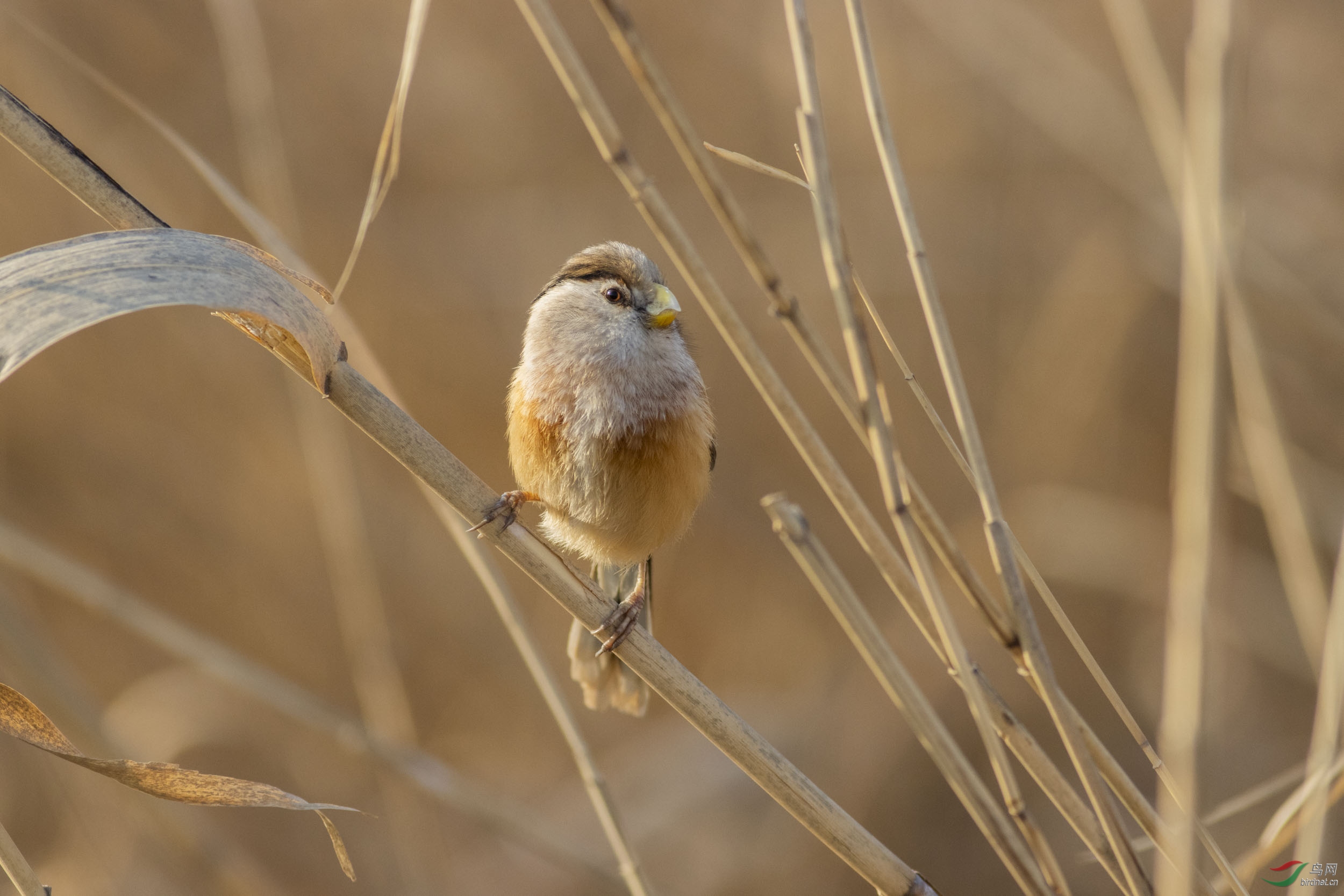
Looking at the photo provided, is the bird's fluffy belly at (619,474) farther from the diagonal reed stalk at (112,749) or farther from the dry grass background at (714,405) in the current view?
the dry grass background at (714,405)

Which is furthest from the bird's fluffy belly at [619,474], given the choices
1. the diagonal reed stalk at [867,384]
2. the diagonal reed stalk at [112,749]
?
the diagonal reed stalk at [112,749]

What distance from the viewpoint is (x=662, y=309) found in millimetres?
2453

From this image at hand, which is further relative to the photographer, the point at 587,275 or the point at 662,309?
the point at 587,275

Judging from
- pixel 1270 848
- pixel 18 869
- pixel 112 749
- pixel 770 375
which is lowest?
pixel 112 749

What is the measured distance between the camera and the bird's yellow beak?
2428 millimetres

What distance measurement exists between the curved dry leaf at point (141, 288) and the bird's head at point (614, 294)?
1095mm

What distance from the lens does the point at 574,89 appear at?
1.31 m

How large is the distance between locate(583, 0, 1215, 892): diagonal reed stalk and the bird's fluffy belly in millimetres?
898

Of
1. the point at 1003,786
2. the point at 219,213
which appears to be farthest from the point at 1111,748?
the point at 219,213

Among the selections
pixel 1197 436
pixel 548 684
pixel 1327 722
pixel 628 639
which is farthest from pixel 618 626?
pixel 1327 722

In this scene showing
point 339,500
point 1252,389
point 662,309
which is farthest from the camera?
point 339,500

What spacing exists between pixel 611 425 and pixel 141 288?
1.20m

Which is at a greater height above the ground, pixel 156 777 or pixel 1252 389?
pixel 1252 389

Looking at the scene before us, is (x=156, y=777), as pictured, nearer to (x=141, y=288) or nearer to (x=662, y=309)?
(x=141, y=288)
